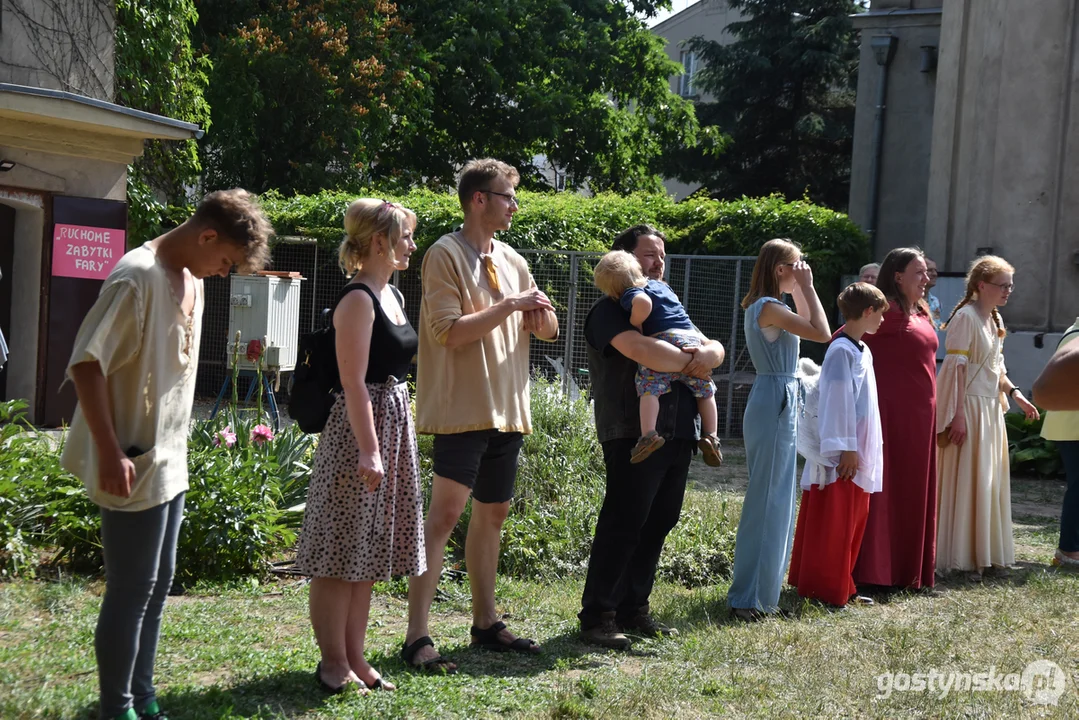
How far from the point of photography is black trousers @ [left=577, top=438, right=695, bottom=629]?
5.05m

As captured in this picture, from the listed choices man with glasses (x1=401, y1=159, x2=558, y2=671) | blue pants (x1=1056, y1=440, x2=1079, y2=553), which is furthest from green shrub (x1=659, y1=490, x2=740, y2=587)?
blue pants (x1=1056, y1=440, x2=1079, y2=553)

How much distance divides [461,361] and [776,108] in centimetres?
2676

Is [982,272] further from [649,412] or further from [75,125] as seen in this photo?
[75,125]

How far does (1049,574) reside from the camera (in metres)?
7.14

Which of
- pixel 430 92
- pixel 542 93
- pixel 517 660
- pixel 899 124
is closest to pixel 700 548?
pixel 517 660

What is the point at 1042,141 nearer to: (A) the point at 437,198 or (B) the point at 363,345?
(A) the point at 437,198

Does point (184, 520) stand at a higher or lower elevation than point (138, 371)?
lower

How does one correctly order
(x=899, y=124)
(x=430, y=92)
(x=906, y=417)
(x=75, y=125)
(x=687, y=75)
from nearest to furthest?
(x=906, y=417)
(x=75, y=125)
(x=899, y=124)
(x=430, y=92)
(x=687, y=75)

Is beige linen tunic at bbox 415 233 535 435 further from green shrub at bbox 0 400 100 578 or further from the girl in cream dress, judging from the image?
the girl in cream dress

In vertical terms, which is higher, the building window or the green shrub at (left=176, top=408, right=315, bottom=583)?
the building window

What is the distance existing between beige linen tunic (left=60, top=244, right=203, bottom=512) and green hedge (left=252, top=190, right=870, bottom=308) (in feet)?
39.4

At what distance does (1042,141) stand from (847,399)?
10453 mm

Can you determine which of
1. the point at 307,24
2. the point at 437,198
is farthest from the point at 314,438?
the point at 307,24

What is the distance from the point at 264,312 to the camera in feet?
45.2
